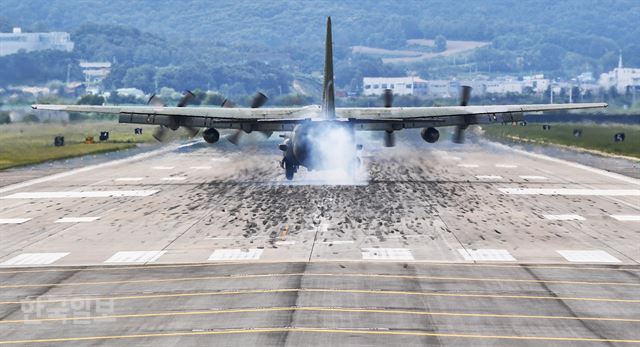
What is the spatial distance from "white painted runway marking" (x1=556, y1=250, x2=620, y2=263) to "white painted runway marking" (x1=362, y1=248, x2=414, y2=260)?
18.7 ft

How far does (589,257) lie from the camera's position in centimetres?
3522

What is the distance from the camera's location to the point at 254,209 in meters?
49.6

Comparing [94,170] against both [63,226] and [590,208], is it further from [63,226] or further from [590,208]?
[590,208]

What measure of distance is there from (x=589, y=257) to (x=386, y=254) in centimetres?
729

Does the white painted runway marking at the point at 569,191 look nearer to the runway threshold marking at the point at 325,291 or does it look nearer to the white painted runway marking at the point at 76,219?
the white painted runway marking at the point at 76,219

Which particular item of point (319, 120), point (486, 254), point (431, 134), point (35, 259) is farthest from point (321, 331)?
point (431, 134)

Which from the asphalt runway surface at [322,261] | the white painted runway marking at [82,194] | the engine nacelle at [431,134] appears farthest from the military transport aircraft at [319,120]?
the white painted runway marking at [82,194]

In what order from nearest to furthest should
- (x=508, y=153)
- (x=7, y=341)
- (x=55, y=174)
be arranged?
1. (x=7, y=341)
2. (x=55, y=174)
3. (x=508, y=153)

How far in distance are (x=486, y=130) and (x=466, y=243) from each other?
102178 mm

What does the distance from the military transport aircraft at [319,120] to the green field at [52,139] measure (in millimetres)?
20665

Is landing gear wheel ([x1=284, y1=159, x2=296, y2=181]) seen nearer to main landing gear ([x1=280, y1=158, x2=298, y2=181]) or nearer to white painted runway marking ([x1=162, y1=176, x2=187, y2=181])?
main landing gear ([x1=280, y1=158, x2=298, y2=181])

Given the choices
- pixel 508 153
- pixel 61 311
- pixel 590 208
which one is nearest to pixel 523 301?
pixel 61 311

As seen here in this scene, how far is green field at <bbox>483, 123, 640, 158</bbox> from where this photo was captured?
320 feet

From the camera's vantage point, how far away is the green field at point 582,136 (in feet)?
320
